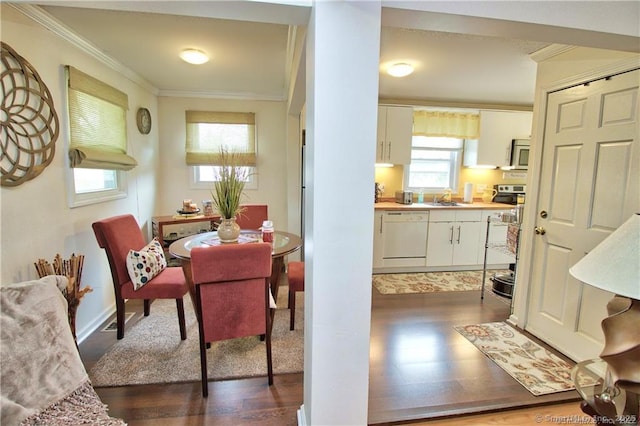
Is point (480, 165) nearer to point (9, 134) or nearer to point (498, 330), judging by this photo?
point (498, 330)

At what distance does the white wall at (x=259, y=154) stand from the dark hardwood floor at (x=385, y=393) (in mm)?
2090

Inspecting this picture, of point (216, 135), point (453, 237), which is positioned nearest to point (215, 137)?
point (216, 135)

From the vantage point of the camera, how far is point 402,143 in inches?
164

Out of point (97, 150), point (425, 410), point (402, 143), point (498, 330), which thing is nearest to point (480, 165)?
point (402, 143)

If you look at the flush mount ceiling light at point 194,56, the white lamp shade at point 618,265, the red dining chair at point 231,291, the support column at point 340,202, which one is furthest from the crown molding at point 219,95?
the white lamp shade at point 618,265

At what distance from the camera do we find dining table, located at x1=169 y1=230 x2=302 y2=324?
2.22 meters

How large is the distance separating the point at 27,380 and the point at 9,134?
139 centimetres

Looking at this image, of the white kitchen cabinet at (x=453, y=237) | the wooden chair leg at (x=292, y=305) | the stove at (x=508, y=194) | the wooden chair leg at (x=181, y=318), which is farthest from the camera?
the stove at (x=508, y=194)

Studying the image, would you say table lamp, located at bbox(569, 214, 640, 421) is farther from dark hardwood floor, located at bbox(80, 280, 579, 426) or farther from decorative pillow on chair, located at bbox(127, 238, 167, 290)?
decorative pillow on chair, located at bbox(127, 238, 167, 290)

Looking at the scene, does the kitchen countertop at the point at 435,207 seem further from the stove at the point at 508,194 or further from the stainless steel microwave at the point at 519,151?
the stainless steel microwave at the point at 519,151

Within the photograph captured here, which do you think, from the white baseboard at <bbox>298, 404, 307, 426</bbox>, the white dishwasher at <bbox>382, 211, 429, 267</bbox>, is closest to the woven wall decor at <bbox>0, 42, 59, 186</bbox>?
the white baseboard at <bbox>298, 404, 307, 426</bbox>

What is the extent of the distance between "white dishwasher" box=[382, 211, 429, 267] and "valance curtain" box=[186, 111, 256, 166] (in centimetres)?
203

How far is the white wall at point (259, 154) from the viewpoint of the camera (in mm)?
4059

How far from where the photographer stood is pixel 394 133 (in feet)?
13.6
